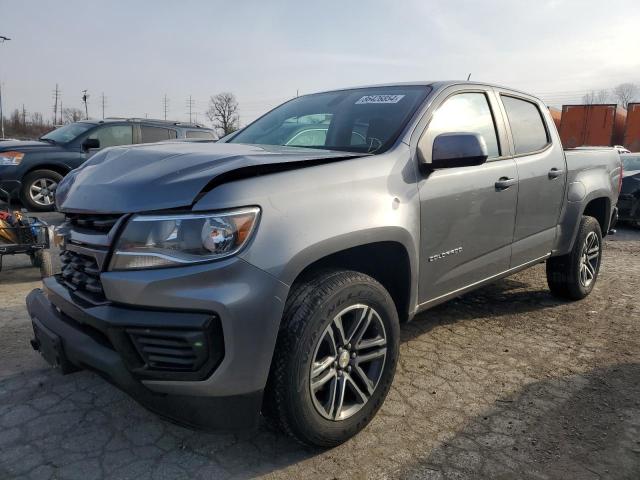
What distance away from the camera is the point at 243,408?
2.05 m

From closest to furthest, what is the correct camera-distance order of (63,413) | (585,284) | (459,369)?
(63,413) < (459,369) < (585,284)

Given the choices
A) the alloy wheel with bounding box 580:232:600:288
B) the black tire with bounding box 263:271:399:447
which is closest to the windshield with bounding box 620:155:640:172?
the alloy wheel with bounding box 580:232:600:288

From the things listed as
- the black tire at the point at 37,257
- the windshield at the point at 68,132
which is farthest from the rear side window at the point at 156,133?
the black tire at the point at 37,257

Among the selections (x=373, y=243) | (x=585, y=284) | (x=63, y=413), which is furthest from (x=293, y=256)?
(x=585, y=284)

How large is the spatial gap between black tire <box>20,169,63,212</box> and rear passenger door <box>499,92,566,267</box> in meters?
7.99

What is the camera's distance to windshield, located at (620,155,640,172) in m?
10.5

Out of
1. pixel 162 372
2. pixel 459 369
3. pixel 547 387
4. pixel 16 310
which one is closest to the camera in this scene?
pixel 162 372

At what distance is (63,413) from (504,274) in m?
3.00

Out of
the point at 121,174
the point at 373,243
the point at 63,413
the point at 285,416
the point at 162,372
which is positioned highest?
the point at 121,174

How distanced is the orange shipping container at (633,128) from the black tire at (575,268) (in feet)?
73.3

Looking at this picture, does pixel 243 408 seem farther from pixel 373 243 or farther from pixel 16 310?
pixel 16 310

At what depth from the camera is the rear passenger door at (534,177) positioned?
3773 millimetres

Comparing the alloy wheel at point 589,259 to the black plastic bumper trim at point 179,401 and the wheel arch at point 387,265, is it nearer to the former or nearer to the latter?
the wheel arch at point 387,265

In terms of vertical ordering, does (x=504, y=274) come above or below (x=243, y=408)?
above
